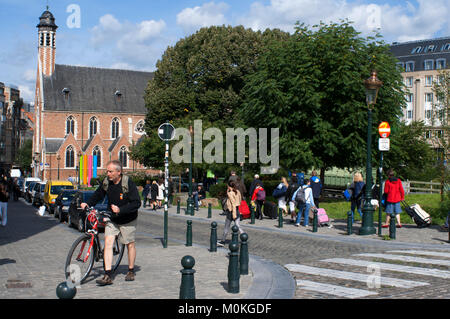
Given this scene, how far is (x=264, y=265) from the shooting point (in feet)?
32.9

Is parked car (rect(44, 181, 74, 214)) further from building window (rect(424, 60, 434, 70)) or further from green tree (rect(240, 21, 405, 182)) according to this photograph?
building window (rect(424, 60, 434, 70))

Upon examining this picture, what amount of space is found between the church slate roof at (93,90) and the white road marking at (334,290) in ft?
252

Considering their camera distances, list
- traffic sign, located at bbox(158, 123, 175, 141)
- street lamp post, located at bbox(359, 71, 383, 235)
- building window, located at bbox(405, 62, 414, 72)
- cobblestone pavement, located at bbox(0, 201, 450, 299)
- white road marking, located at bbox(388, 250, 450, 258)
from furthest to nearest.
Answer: building window, located at bbox(405, 62, 414, 72)
street lamp post, located at bbox(359, 71, 383, 235)
traffic sign, located at bbox(158, 123, 175, 141)
white road marking, located at bbox(388, 250, 450, 258)
cobblestone pavement, located at bbox(0, 201, 450, 299)

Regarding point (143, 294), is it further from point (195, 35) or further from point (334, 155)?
point (195, 35)

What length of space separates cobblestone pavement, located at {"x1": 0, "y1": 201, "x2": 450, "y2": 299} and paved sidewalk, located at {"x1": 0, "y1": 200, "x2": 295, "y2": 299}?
1 cm

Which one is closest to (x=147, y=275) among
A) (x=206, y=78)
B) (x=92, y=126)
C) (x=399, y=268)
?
(x=399, y=268)

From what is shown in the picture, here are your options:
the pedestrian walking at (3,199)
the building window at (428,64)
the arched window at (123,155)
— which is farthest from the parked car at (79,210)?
the building window at (428,64)

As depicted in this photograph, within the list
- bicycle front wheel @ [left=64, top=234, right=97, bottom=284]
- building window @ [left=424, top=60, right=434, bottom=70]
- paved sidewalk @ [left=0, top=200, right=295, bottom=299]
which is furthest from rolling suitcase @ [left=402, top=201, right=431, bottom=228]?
building window @ [left=424, top=60, right=434, bottom=70]

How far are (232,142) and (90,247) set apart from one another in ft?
84.7

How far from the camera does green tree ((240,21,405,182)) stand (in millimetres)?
26219

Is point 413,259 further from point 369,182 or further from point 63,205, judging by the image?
point 63,205

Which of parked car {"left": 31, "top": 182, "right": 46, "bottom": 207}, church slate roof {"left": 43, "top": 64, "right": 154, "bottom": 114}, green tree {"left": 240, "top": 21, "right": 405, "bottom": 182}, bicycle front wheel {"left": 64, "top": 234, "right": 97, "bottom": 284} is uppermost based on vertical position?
church slate roof {"left": 43, "top": 64, "right": 154, "bottom": 114}

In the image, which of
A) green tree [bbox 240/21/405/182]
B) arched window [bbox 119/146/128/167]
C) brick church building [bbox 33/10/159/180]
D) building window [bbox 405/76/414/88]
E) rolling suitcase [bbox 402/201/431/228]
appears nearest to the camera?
rolling suitcase [bbox 402/201/431/228]
